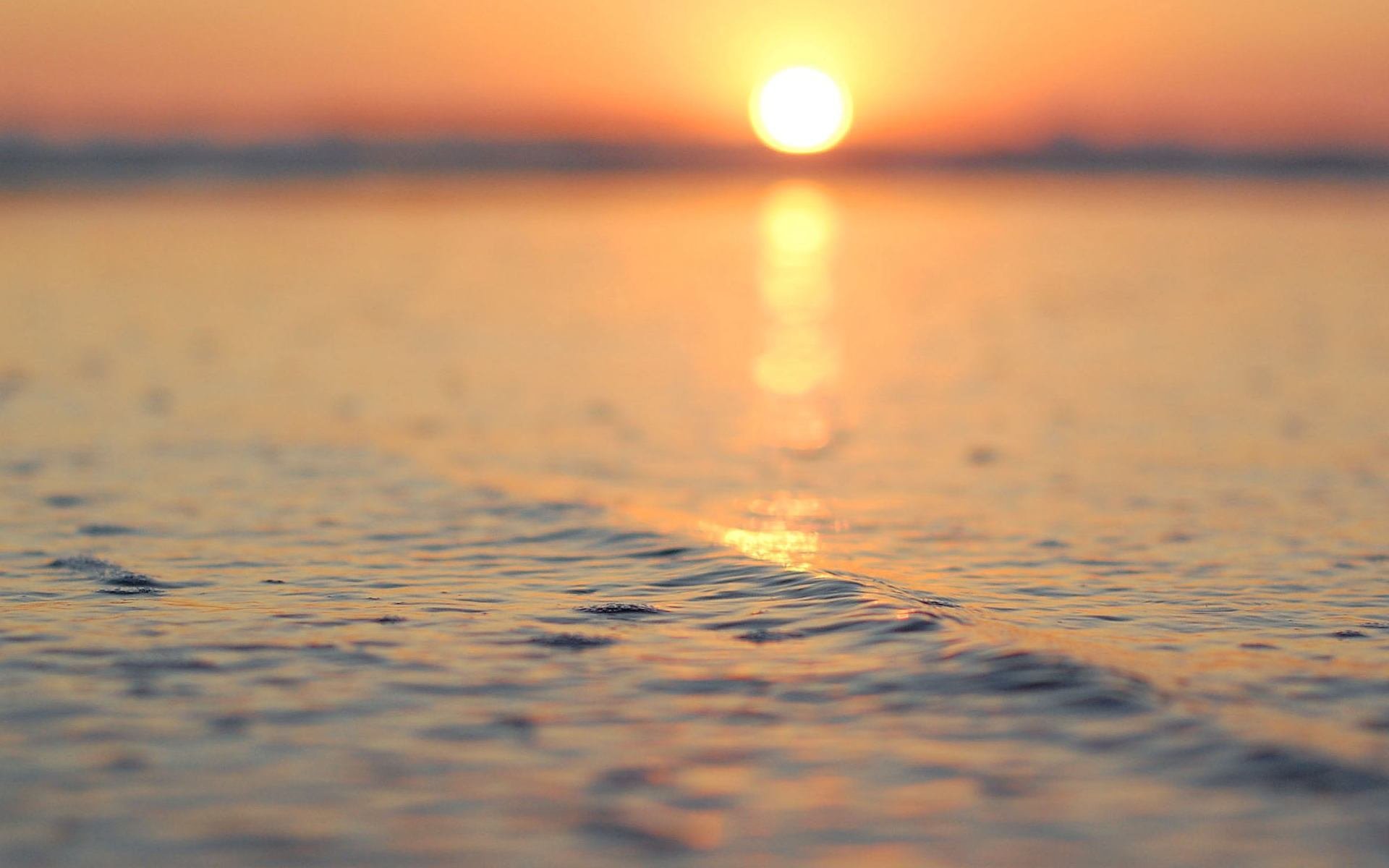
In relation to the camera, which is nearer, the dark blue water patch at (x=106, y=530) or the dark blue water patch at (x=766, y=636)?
the dark blue water patch at (x=766, y=636)

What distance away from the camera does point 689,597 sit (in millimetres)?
10227

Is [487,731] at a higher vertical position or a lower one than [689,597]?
lower

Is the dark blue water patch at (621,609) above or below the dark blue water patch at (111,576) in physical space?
above

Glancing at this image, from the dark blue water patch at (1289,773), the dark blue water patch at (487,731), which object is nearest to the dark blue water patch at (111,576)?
the dark blue water patch at (487,731)

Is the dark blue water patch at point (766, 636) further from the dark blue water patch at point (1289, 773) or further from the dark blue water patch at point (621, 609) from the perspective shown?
the dark blue water patch at point (1289, 773)

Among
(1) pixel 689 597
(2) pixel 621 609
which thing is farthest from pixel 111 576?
(1) pixel 689 597

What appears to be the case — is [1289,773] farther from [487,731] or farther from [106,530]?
[106,530]

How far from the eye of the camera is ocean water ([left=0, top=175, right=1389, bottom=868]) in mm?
6395

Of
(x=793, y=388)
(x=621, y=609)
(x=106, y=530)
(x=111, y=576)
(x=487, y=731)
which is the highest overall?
(x=793, y=388)

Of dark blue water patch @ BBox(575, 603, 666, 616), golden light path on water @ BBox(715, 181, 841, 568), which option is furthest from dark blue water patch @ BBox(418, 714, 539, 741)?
golden light path on water @ BBox(715, 181, 841, 568)

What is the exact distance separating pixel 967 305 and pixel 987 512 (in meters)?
24.2

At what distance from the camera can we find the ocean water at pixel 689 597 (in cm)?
639

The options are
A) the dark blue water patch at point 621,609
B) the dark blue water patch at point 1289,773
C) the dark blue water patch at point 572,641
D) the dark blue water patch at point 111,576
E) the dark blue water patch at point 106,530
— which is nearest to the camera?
the dark blue water patch at point 1289,773

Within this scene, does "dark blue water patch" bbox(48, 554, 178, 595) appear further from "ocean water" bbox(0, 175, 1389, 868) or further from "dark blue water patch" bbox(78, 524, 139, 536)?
"dark blue water patch" bbox(78, 524, 139, 536)
